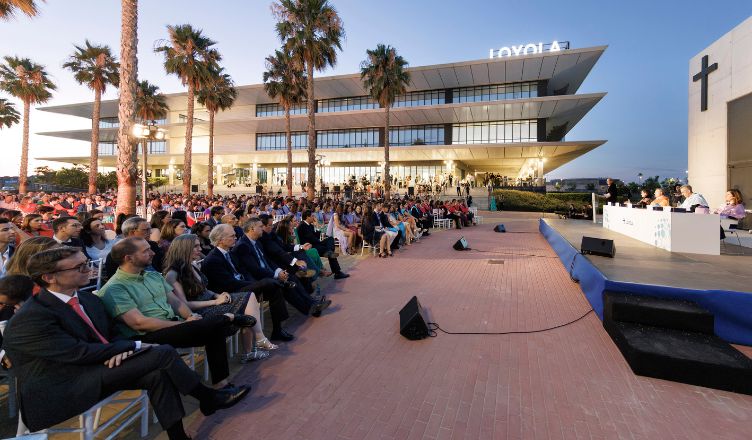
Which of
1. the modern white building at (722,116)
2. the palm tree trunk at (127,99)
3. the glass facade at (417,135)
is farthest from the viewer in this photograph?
the glass facade at (417,135)

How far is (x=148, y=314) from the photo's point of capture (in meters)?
3.11

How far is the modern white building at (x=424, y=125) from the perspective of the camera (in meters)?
33.8

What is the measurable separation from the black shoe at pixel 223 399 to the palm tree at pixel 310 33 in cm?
1839

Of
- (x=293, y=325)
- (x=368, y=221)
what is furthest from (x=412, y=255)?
(x=293, y=325)

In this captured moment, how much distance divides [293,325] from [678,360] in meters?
4.50

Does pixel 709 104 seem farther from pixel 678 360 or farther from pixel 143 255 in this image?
pixel 143 255

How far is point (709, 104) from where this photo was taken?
14.2 meters

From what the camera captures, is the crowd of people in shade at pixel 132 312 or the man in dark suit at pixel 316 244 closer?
the crowd of people in shade at pixel 132 312

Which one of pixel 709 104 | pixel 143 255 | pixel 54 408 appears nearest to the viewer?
pixel 54 408

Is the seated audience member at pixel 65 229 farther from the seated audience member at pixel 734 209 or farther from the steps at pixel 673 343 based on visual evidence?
the seated audience member at pixel 734 209

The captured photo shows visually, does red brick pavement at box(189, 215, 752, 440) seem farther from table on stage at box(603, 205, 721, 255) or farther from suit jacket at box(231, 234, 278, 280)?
table on stage at box(603, 205, 721, 255)

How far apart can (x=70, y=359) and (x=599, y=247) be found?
25.3 ft

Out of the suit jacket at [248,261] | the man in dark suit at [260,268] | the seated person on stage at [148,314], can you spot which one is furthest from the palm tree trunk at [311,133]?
the seated person on stage at [148,314]

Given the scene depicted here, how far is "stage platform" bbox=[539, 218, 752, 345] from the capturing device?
162 inches
